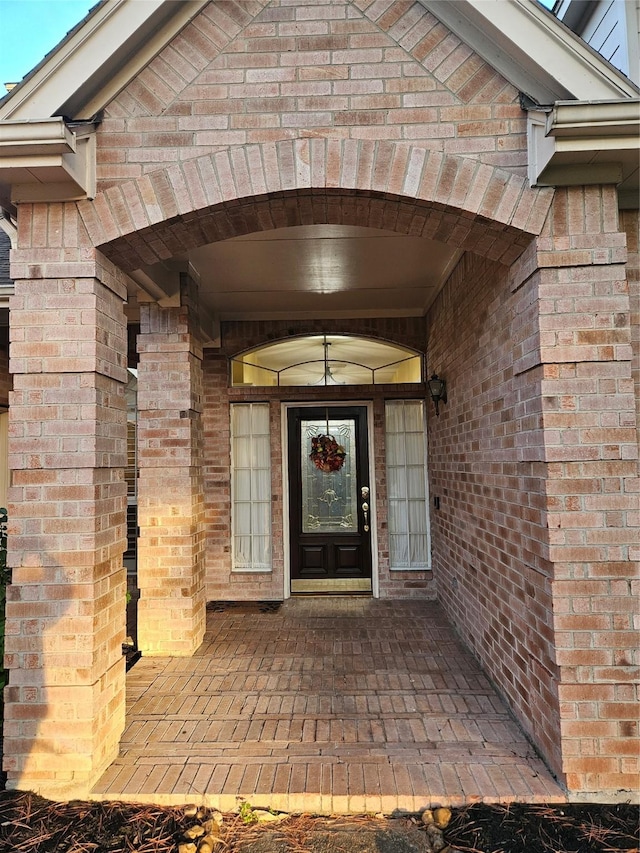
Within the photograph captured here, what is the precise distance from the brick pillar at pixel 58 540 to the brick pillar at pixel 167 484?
147 cm

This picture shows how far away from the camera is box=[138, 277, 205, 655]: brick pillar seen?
13.3 ft

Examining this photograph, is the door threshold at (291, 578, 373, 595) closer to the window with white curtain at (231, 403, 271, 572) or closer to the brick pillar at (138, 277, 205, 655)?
the window with white curtain at (231, 403, 271, 572)

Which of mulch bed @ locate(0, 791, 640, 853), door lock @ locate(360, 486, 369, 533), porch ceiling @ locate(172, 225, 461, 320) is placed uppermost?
porch ceiling @ locate(172, 225, 461, 320)

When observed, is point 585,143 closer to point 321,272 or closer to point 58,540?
point 321,272

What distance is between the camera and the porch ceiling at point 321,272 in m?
3.74

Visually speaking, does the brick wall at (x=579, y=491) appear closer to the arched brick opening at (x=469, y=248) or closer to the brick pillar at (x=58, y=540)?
the arched brick opening at (x=469, y=248)

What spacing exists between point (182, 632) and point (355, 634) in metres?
1.55

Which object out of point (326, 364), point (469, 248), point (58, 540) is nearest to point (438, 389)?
point (326, 364)

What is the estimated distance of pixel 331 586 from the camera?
18.9 ft

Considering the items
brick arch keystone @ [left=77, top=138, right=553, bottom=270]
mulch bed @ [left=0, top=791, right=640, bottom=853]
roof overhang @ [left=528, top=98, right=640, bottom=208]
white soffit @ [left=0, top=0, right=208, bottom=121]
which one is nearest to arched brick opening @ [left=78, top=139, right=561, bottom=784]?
brick arch keystone @ [left=77, top=138, right=553, bottom=270]

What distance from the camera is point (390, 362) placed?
5.88 m

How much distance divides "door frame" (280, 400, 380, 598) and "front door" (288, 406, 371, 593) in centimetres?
10

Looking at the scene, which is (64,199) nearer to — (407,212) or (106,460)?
(106,460)

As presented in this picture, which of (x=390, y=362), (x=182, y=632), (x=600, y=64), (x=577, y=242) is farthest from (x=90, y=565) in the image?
(x=390, y=362)
